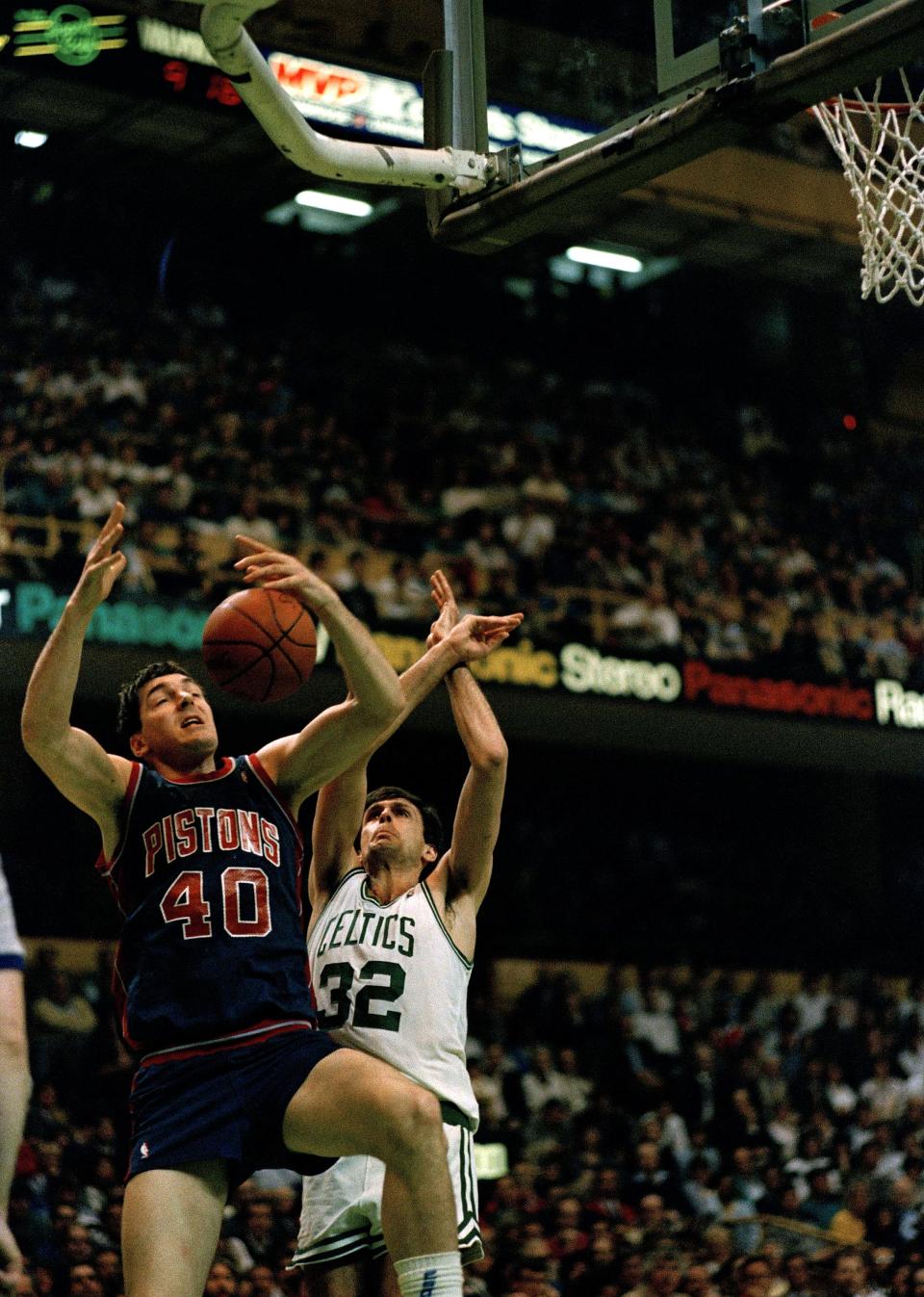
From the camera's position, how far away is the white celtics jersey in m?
5.26

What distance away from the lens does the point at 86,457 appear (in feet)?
49.0

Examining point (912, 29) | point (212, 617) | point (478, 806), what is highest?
point (912, 29)

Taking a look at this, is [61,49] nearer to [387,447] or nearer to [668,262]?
[387,447]

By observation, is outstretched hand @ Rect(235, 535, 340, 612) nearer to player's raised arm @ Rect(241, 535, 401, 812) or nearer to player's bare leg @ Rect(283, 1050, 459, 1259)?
player's raised arm @ Rect(241, 535, 401, 812)

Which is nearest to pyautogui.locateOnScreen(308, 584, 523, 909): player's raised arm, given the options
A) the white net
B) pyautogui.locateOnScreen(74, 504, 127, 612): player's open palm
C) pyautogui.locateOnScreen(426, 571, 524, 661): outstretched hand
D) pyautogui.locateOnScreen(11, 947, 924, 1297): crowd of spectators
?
pyautogui.locateOnScreen(426, 571, 524, 661): outstretched hand

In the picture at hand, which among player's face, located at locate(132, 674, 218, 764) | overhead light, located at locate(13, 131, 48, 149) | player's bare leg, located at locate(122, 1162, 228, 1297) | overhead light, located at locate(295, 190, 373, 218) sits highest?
overhead light, located at locate(295, 190, 373, 218)

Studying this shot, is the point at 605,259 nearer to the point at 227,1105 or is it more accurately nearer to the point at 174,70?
the point at 174,70

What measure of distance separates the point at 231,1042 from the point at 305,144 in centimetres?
250

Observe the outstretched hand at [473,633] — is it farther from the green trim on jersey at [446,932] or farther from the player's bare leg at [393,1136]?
the player's bare leg at [393,1136]

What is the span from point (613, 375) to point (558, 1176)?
10938 millimetres

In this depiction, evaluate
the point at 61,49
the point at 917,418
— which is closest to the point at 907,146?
the point at 61,49

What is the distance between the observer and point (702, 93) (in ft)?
16.2

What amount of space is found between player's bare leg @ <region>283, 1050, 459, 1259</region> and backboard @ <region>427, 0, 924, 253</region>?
8.43ft

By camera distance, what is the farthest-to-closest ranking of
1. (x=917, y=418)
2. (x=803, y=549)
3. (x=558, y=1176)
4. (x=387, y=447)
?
(x=917, y=418), (x=803, y=549), (x=387, y=447), (x=558, y=1176)
